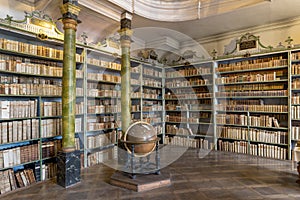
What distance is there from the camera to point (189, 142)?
632cm

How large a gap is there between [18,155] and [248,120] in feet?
17.3

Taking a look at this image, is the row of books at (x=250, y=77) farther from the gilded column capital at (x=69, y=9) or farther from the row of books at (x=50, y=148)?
the row of books at (x=50, y=148)

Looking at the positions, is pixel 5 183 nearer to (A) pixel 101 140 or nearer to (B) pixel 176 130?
(A) pixel 101 140

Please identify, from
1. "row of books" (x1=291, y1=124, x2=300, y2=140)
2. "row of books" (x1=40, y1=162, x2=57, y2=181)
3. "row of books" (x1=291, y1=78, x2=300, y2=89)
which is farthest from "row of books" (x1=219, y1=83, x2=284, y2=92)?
"row of books" (x1=40, y1=162, x2=57, y2=181)

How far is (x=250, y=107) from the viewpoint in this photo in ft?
17.4

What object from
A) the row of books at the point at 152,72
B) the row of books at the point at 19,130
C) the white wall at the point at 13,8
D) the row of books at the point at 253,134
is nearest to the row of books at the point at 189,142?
the row of books at the point at 253,134

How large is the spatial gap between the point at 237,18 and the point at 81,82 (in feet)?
14.0

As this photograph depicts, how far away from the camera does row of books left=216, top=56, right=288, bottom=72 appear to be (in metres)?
4.91

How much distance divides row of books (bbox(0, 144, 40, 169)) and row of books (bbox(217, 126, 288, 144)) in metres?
4.68

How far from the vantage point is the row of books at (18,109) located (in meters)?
3.21

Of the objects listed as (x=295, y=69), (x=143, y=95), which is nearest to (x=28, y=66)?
(x=143, y=95)

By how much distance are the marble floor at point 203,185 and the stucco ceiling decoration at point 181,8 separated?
11.9 ft

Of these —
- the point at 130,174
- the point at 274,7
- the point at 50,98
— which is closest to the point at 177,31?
the point at 274,7

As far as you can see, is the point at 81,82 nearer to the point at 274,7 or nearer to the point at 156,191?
the point at 156,191
